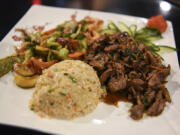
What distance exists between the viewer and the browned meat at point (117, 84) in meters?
4.05

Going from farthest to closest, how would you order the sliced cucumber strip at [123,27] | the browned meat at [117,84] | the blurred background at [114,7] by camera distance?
1. the blurred background at [114,7]
2. the sliced cucumber strip at [123,27]
3. the browned meat at [117,84]

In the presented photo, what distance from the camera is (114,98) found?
4.14 metres

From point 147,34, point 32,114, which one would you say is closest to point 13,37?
point 32,114

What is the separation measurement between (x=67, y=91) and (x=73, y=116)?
1.73 ft

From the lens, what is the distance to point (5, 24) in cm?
629

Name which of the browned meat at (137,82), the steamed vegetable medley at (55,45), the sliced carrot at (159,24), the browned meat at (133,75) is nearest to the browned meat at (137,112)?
the browned meat at (137,82)

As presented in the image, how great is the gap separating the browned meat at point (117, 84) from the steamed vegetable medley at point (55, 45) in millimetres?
1373

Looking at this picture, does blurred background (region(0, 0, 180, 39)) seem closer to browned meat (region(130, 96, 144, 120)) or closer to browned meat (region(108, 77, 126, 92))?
browned meat (region(108, 77, 126, 92))

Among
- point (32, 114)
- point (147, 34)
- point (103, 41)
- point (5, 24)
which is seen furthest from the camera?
point (5, 24)

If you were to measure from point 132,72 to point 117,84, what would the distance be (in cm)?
48

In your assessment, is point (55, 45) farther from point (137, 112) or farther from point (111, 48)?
point (137, 112)

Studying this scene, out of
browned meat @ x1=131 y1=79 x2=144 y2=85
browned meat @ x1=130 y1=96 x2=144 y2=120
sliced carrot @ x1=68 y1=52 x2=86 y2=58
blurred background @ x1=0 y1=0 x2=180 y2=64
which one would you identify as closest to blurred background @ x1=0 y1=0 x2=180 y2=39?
blurred background @ x1=0 y1=0 x2=180 y2=64

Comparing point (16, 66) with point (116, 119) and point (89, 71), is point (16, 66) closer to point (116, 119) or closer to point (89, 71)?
point (89, 71)

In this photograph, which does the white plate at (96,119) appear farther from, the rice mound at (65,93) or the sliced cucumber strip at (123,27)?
the sliced cucumber strip at (123,27)
